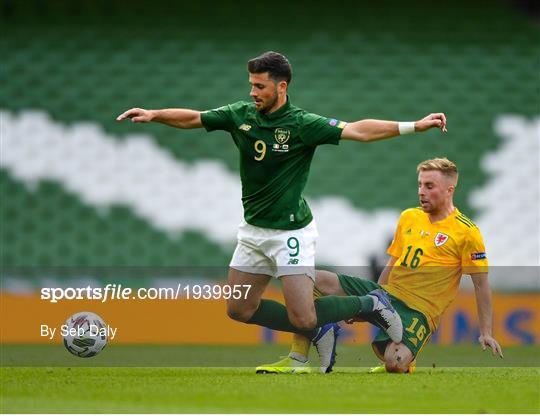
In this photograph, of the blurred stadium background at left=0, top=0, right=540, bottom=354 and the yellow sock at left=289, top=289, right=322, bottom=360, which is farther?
the blurred stadium background at left=0, top=0, right=540, bottom=354

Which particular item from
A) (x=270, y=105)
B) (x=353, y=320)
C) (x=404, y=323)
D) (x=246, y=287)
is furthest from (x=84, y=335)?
(x=404, y=323)

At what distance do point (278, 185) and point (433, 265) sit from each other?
1102 mm

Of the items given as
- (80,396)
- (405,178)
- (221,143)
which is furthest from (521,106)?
(80,396)

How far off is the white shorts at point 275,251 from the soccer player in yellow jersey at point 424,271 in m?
0.39

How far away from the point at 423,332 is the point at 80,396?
2385mm

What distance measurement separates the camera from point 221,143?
41.3ft

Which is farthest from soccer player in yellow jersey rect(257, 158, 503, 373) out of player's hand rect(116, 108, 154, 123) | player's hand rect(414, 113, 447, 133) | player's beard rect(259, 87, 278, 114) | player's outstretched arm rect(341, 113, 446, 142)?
player's hand rect(116, 108, 154, 123)

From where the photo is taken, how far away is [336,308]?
6.41 m

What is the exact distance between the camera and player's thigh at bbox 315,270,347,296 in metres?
6.73

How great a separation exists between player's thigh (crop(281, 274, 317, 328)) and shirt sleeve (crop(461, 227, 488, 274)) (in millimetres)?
958

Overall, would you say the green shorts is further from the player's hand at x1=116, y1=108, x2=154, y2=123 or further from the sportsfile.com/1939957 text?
the player's hand at x1=116, y1=108, x2=154, y2=123

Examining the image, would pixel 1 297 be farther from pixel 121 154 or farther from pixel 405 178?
pixel 405 178

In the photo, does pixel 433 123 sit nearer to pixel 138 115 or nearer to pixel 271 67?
pixel 271 67

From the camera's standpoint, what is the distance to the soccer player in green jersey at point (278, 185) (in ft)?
20.7
